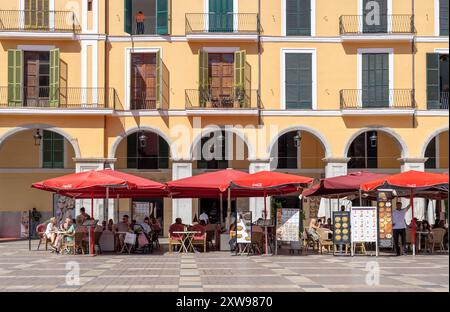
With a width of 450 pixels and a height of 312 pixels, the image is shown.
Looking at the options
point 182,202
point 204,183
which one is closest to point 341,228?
point 204,183

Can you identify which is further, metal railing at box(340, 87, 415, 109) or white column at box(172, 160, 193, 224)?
metal railing at box(340, 87, 415, 109)

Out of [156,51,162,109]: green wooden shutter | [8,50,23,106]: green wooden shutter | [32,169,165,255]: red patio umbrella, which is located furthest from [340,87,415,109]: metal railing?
[8,50,23,106]: green wooden shutter

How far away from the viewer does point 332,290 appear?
12.9 meters

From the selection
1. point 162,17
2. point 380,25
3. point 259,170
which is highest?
point 162,17

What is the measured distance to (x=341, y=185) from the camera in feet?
75.8

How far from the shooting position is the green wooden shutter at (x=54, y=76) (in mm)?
31375

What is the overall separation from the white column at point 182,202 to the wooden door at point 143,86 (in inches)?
103

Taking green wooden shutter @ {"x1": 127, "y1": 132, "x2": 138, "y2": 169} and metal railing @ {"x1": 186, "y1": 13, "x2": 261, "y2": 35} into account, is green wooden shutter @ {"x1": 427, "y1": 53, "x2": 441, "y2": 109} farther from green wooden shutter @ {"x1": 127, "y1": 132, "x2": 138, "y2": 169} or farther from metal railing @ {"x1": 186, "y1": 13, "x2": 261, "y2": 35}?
green wooden shutter @ {"x1": 127, "y1": 132, "x2": 138, "y2": 169}

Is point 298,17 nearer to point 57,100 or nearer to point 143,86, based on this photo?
point 143,86

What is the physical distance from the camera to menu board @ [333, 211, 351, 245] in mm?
21500

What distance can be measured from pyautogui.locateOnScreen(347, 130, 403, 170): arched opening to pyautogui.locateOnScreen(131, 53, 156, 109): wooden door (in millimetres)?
9515

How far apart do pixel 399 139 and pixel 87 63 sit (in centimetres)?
1290

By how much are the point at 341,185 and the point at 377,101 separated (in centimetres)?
998

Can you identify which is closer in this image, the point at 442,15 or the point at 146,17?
the point at 442,15
